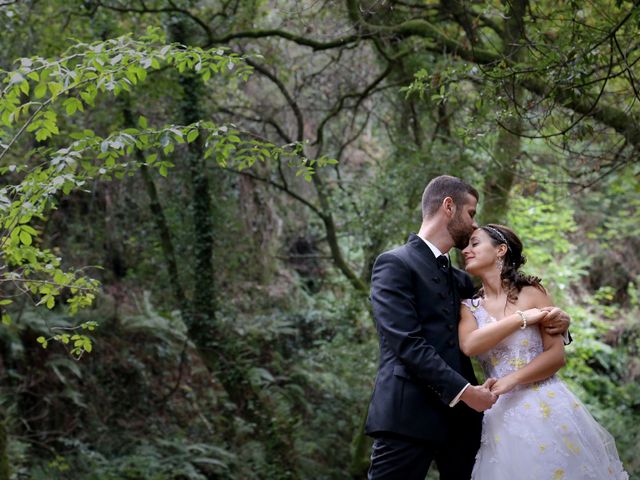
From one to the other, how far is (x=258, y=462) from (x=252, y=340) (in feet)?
6.68

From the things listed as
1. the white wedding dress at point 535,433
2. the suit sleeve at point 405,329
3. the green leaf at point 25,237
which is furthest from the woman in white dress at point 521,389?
the green leaf at point 25,237

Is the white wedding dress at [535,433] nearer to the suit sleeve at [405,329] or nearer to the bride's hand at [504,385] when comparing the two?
the bride's hand at [504,385]

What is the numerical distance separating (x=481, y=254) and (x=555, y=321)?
47cm

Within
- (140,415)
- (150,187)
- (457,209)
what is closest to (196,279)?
(150,187)

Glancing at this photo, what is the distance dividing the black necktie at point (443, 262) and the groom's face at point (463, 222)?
0.36 ft

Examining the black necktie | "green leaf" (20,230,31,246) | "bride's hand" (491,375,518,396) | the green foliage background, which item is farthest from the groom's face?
the green foliage background

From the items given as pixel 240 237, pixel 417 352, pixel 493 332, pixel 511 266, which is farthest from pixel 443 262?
pixel 240 237

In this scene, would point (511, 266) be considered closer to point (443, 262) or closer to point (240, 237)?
point (443, 262)

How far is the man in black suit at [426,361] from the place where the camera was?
3.52 metres

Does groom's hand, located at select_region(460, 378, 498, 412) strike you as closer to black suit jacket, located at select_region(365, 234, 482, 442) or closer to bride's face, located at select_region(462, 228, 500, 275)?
black suit jacket, located at select_region(365, 234, 482, 442)

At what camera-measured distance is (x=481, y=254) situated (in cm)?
385

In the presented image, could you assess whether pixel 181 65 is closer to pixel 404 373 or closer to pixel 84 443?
pixel 404 373

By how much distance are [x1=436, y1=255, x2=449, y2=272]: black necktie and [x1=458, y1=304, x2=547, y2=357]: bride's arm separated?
34 centimetres

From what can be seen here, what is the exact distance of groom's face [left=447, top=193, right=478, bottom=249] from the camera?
12.6 ft
